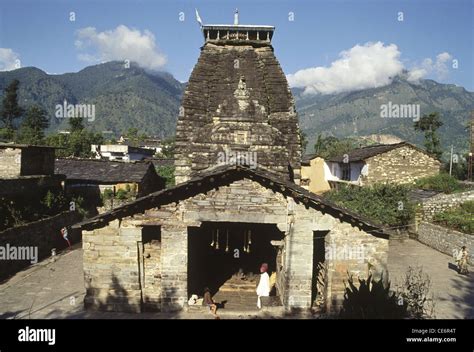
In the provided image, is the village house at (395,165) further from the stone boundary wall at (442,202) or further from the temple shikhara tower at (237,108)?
the temple shikhara tower at (237,108)

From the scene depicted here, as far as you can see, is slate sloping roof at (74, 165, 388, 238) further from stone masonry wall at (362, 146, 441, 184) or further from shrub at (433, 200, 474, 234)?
stone masonry wall at (362, 146, 441, 184)

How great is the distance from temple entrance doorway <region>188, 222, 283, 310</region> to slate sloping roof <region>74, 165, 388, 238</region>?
3363mm

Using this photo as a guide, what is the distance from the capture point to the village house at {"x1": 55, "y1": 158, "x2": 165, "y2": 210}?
28875 millimetres

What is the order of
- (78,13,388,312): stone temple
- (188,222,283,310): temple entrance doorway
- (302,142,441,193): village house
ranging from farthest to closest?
(302,142,441,193): village house < (188,222,283,310): temple entrance doorway < (78,13,388,312): stone temple

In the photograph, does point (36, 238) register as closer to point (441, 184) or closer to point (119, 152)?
point (441, 184)

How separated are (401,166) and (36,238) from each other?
1277 inches

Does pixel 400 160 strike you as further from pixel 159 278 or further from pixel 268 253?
pixel 159 278

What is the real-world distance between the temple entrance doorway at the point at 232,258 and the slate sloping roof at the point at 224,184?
11.0ft

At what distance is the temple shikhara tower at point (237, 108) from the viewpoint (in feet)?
59.0

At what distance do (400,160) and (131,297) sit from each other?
31.2 metres

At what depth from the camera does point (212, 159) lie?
17.8m

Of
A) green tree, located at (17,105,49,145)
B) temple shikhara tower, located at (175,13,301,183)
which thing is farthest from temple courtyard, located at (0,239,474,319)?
green tree, located at (17,105,49,145)

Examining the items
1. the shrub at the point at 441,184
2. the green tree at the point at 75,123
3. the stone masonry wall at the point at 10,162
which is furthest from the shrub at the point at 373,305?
the green tree at the point at 75,123
